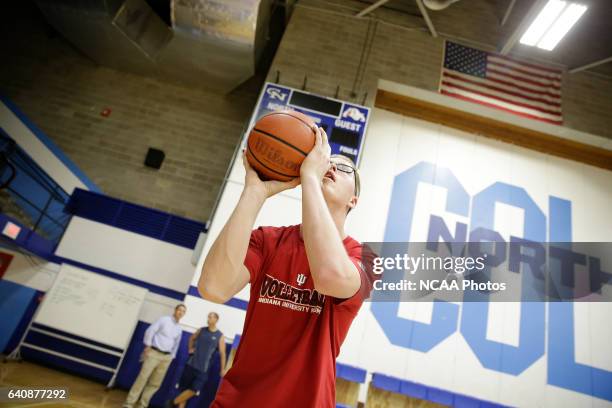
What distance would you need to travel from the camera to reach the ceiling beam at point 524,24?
5467 millimetres

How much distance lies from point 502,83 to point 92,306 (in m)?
8.28

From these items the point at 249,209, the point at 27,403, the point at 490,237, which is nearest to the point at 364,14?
the point at 490,237

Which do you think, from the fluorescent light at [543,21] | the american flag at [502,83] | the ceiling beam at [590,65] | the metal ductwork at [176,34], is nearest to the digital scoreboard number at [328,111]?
the metal ductwork at [176,34]

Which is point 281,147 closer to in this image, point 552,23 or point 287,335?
point 287,335

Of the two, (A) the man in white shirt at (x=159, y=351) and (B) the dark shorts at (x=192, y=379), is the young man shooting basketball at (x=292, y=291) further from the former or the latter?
(A) the man in white shirt at (x=159, y=351)

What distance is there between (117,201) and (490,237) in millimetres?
6787

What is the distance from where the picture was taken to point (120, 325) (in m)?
5.95

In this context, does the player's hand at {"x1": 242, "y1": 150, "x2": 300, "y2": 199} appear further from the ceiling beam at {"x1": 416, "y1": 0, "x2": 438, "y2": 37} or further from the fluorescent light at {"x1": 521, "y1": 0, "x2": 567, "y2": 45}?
the ceiling beam at {"x1": 416, "y1": 0, "x2": 438, "y2": 37}

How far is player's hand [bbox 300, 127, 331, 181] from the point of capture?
1235mm

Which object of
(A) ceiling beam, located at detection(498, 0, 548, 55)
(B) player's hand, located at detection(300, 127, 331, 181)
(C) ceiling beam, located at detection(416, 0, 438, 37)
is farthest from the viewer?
(C) ceiling beam, located at detection(416, 0, 438, 37)

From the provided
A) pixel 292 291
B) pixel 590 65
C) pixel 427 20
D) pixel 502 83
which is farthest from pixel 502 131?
pixel 292 291

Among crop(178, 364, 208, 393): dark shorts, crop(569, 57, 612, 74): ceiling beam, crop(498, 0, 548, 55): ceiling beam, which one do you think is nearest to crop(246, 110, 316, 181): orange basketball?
crop(178, 364, 208, 393): dark shorts

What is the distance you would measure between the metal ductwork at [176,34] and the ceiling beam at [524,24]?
14.0 feet

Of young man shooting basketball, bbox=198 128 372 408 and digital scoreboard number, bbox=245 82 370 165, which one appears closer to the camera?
young man shooting basketball, bbox=198 128 372 408
